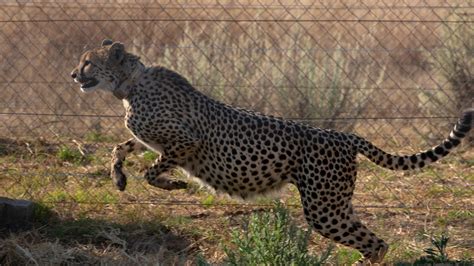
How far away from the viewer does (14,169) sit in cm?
771

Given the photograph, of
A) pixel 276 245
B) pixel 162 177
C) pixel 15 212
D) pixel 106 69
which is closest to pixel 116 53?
pixel 106 69

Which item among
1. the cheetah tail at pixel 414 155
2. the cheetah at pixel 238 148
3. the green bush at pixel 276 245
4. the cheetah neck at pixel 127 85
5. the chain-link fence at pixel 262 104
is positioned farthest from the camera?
the chain-link fence at pixel 262 104

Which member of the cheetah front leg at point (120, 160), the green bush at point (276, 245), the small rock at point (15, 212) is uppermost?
the green bush at point (276, 245)

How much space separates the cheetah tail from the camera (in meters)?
5.62

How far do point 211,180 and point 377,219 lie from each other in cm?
144

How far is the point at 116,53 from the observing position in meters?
6.12

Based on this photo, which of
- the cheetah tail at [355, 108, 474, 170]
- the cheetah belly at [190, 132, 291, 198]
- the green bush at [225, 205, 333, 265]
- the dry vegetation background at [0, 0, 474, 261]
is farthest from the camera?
the dry vegetation background at [0, 0, 474, 261]

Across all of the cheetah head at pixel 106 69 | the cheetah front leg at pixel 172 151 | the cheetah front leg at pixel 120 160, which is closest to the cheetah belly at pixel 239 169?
the cheetah front leg at pixel 172 151

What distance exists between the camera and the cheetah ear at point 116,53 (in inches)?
241

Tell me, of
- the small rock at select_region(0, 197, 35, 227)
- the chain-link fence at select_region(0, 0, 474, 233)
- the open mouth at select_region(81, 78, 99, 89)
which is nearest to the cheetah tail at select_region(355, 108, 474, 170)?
the chain-link fence at select_region(0, 0, 474, 233)

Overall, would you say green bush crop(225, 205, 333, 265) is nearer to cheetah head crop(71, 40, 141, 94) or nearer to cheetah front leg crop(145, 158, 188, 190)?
cheetah front leg crop(145, 158, 188, 190)

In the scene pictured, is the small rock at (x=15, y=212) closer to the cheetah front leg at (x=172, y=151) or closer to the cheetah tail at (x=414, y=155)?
the cheetah front leg at (x=172, y=151)

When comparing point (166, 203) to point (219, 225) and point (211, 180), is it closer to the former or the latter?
point (219, 225)

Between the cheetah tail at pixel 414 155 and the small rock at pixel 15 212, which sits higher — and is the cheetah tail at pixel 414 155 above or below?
above
